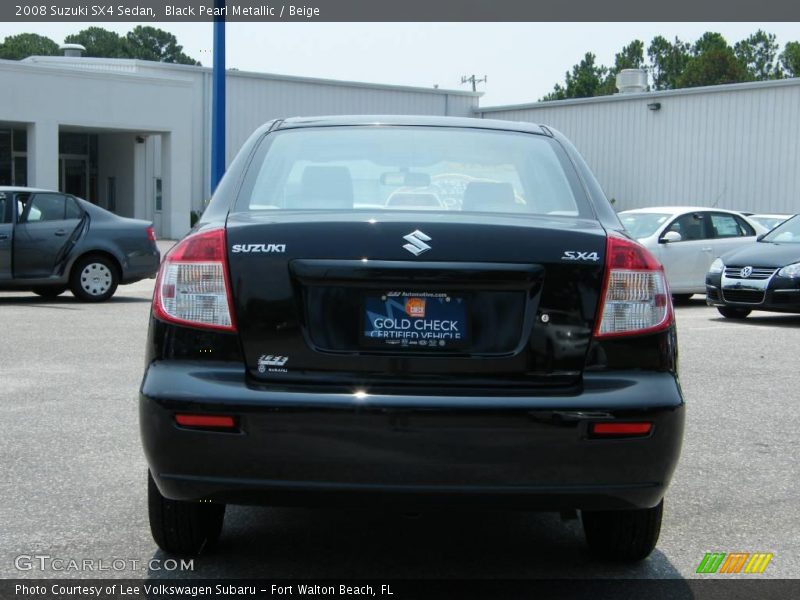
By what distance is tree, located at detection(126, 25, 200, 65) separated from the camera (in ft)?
358

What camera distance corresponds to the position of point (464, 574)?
160 inches

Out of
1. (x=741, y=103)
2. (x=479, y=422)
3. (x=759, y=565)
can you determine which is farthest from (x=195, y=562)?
(x=741, y=103)

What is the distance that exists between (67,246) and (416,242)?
12.2 m

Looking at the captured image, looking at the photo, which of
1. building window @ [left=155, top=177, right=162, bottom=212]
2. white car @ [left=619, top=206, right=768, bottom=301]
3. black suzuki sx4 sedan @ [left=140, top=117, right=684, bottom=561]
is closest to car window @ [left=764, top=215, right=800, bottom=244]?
white car @ [left=619, top=206, right=768, bottom=301]

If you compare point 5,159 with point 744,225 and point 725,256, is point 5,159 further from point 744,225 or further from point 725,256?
point 725,256

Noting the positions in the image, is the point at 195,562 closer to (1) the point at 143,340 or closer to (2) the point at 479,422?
(2) the point at 479,422

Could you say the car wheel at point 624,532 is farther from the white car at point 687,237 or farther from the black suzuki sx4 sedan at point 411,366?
the white car at point 687,237

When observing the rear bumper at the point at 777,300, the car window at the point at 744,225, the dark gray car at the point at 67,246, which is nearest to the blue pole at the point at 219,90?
the dark gray car at the point at 67,246

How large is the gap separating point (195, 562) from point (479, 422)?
1327 mm

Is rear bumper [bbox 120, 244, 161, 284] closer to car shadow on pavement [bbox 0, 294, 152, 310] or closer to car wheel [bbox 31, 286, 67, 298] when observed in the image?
car shadow on pavement [bbox 0, 294, 152, 310]

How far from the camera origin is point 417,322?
11.7 feet

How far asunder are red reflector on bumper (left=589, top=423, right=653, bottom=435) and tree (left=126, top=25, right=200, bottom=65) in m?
109

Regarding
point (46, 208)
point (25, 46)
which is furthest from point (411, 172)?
point (25, 46)

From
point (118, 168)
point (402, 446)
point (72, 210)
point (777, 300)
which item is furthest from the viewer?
point (118, 168)
